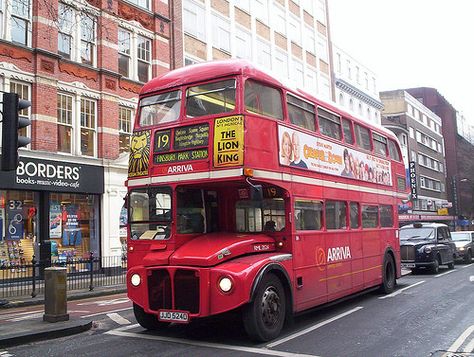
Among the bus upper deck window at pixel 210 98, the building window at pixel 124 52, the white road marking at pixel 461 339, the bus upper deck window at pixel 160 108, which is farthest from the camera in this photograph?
the building window at pixel 124 52

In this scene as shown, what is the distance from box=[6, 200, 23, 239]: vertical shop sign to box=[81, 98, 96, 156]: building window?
11.6 ft

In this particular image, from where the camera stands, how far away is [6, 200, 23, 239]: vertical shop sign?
17391 mm

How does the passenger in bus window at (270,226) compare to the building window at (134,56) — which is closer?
the passenger in bus window at (270,226)

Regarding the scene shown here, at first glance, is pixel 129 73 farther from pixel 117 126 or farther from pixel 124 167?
pixel 124 167

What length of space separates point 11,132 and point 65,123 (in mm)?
10637

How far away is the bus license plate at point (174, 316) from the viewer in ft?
23.5

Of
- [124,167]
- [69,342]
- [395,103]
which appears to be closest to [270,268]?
[69,342]

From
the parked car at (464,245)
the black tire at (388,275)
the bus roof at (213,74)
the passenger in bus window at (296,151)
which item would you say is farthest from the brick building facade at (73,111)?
the parked car at (464,245)

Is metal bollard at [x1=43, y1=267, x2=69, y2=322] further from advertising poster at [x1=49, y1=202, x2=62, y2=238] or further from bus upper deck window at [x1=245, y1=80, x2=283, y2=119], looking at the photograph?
advertising poster at [x1=49, y1=202, x2=62, y2=238]

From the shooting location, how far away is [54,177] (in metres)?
18.4

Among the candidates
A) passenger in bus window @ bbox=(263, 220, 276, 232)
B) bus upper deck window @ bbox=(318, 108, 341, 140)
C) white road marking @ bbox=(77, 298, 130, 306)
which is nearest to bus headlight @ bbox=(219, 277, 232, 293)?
passenger in bus window @ bbox=(263, 220, 276, 232)

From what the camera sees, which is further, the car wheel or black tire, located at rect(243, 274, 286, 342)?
the car wheel

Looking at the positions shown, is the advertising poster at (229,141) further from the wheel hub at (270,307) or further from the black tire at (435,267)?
the black tire at (435,267)

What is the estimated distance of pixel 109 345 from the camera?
7328 millimetres
